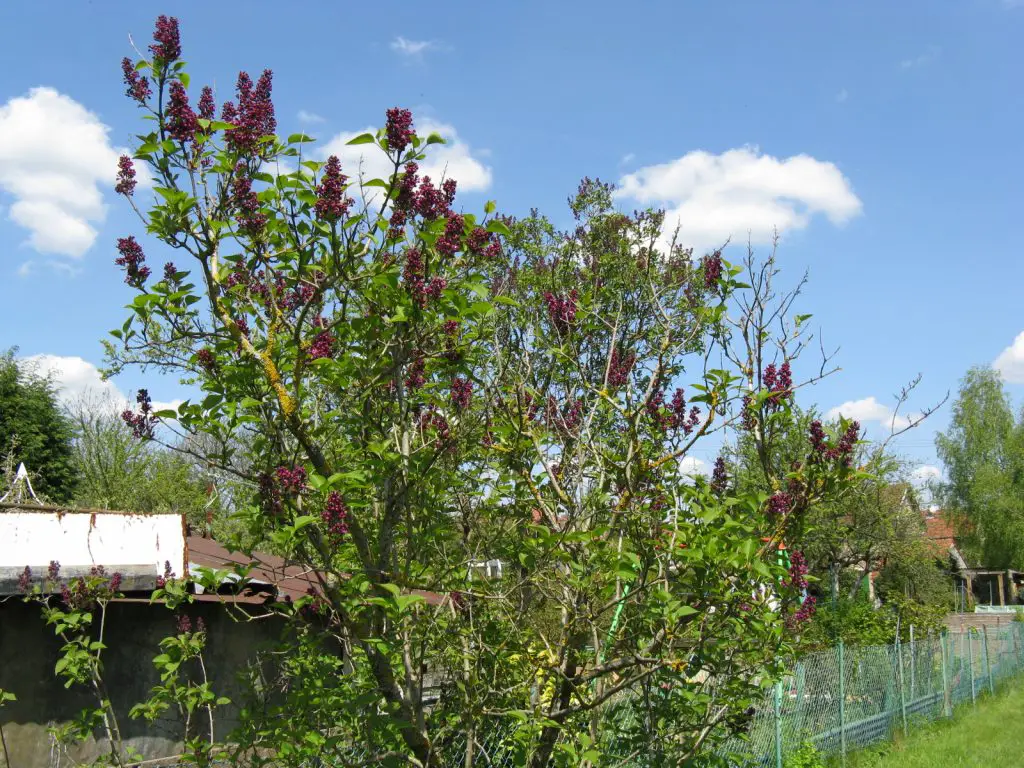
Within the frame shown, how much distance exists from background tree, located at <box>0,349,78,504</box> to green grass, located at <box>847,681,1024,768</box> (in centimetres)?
2667

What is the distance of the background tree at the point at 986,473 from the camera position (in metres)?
43.9

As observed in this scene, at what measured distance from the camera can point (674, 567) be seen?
378 cm

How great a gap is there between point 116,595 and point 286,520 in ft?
6.82

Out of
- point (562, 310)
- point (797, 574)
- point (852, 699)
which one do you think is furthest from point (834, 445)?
point (852, 699)

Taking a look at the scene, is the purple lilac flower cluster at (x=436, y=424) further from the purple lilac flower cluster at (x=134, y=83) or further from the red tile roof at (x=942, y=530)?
the red tile roof at (x=942, y=530)

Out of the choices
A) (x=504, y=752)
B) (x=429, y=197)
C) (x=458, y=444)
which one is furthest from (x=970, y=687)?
(x=429, y=197)

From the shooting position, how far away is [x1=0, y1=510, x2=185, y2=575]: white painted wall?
5.48 m

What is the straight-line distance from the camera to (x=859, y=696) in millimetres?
10992

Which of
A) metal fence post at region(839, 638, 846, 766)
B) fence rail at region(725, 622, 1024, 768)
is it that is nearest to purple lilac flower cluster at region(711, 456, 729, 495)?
fence rail at region(725, 622, 1024, 768)

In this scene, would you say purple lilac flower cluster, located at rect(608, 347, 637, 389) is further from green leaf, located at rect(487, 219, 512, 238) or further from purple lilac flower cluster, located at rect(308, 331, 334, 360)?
purple lilac flower cluster, located at rect(308, 331, 334, 360)

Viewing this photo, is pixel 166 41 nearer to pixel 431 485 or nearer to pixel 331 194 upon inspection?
pixel 331 194

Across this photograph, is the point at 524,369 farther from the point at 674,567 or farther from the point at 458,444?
the point at 674,567

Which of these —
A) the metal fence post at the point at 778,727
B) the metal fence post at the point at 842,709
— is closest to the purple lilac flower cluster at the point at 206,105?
the metal fence post at the point at 778,727

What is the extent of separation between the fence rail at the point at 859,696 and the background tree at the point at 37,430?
26388mm
